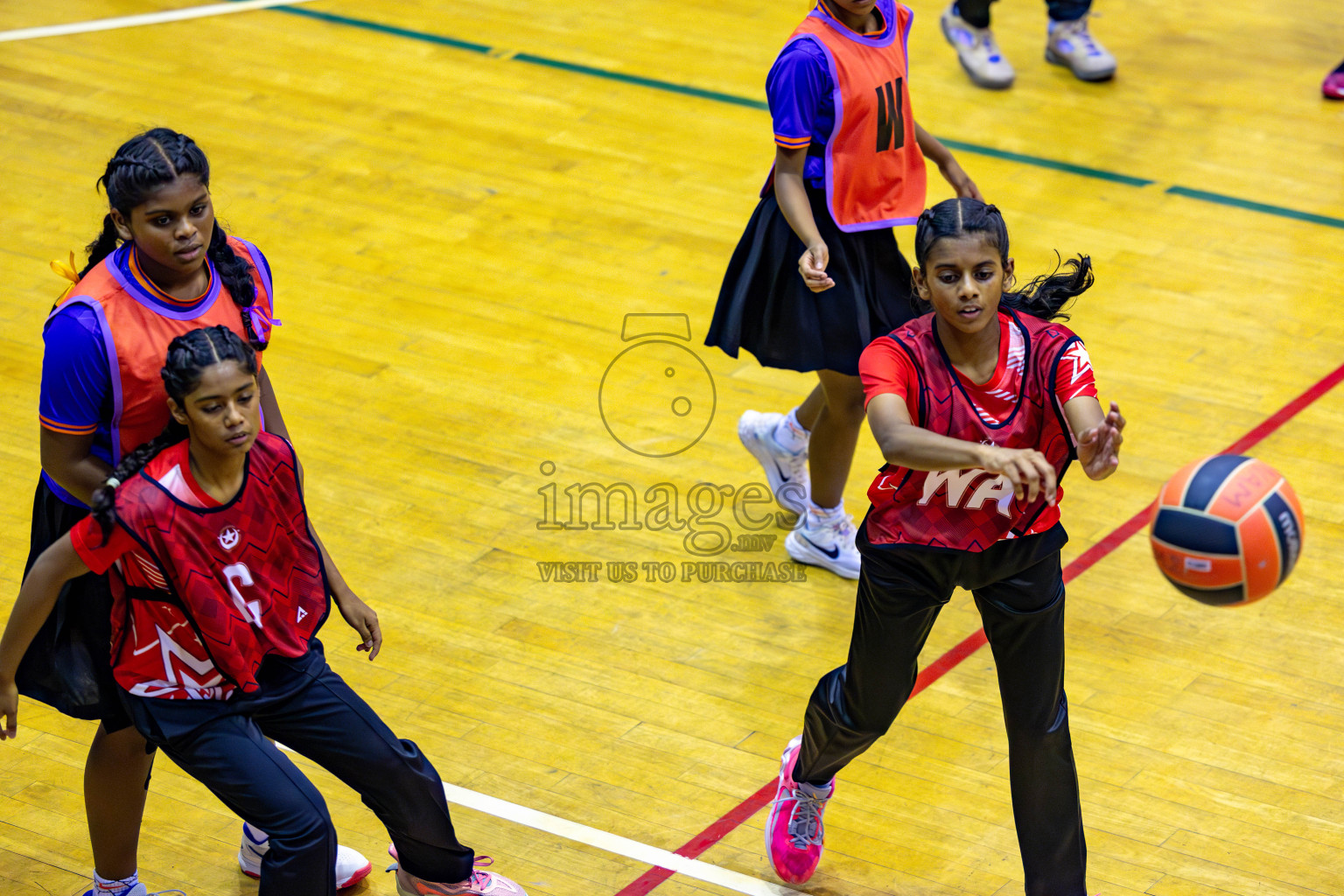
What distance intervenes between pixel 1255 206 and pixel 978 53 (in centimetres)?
171

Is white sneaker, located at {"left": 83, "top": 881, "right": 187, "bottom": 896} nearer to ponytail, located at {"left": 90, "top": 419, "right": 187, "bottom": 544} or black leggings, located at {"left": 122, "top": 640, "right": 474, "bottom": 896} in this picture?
black leggings, located at {"left": 122, "top": 640, "right": 474, "bottom": 896}

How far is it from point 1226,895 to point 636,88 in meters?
5.18

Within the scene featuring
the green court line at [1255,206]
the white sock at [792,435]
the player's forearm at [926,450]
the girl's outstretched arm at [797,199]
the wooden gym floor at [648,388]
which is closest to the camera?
the player's forearm at [926,450]

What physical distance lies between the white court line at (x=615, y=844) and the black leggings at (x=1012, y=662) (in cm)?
45

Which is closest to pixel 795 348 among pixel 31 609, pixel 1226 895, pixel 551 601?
pixel 551 601

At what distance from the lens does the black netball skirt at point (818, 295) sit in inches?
161

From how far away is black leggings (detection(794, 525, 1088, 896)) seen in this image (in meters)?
2.93

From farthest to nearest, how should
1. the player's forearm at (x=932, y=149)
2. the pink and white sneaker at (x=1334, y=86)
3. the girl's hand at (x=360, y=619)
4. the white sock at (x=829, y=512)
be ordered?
the pink and white sneaker at (x=1334, y=86) < the white sock at (x=829, y=512) < the player's forearm at (x=932, y=149) < the girl's hand at (x=360, y=619)

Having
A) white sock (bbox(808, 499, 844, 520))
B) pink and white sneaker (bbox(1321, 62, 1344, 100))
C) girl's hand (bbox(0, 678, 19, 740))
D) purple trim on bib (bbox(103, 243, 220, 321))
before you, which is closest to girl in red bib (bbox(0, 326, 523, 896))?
girl's hand (bbox(0, 678, 19, 740))

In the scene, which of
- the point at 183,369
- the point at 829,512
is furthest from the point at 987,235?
the point at 829,512

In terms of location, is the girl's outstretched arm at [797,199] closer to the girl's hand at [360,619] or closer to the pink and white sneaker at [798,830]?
the pink and white sneaker at [798,830]

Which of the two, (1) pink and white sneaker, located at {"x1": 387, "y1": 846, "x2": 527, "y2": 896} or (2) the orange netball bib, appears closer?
(1) pink and white sneaker, located at {"x1": 387, "y1": 846, "x2": 527, "y2": 896}

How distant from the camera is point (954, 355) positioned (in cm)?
288

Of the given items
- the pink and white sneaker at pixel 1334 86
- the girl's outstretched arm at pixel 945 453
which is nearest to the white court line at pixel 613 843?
the girl's outstretched arm at pixel 945 453
